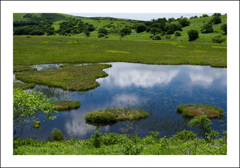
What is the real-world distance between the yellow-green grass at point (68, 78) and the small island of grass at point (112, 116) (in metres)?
12.0

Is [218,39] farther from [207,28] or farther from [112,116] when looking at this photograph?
[112,116]

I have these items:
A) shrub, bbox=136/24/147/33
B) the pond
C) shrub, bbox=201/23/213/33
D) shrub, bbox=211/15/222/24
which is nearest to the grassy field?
the pond

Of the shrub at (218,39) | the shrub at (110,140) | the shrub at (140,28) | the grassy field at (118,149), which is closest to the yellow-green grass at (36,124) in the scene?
the grassy field at (118,149)

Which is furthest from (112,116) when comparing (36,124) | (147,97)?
(147,97)

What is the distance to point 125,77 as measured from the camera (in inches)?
1813

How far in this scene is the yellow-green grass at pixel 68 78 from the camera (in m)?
37.9

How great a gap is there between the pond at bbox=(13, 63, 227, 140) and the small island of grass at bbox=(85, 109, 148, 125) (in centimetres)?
86

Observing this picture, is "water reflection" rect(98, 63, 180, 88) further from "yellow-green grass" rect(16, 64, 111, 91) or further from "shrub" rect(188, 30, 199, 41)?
"shrub" rect(188, 30, 199, 41)

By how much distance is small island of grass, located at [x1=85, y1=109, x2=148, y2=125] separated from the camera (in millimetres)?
24266

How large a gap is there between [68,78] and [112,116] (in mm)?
20503

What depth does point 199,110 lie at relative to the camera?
2692cm

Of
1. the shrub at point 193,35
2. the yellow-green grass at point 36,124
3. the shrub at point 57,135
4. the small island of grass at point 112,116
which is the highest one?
the shrub at point 193,35

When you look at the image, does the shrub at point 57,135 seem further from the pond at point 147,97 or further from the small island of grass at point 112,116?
the small island of grass at point 112,116

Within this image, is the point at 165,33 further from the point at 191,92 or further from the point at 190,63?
the point at 191,92
